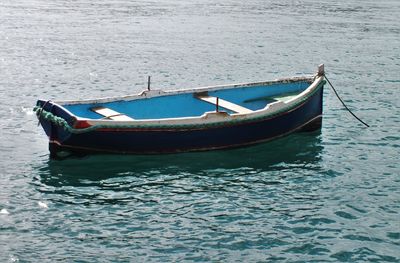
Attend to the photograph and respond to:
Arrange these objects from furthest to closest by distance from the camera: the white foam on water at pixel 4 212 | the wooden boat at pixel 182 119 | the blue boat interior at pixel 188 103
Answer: the blue boat interior at pixel 188 103 < the wooden boat at pixel 182 119 < the white foam on water at pixel 4 212

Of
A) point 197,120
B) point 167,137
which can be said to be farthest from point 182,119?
point 167,137

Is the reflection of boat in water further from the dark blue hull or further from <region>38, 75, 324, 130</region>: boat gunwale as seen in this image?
<region>38, 75, 324, 130</region>: boat gunwale

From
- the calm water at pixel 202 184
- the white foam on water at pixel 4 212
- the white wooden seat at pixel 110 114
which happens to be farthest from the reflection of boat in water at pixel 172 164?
the white foam on water at pixel 4 212

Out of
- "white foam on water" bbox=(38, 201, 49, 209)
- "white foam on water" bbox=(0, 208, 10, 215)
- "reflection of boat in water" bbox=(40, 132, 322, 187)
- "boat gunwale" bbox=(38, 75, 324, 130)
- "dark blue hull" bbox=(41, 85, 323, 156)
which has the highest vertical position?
"boat gunwale" bbox=(38, 75, 324, 130)

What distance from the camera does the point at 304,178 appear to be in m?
21.8

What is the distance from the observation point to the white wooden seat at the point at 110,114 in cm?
2297

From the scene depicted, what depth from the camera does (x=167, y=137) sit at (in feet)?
73.4

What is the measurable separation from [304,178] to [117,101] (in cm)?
764

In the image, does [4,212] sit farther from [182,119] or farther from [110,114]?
[182,119]

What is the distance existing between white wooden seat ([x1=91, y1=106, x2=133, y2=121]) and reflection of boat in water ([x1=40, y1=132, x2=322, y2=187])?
4.62ft

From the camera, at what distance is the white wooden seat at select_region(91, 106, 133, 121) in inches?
904

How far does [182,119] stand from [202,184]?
2511mm

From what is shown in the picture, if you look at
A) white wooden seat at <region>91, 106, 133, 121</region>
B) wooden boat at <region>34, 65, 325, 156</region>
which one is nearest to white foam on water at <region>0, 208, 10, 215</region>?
wooden boat at <region>34, 65, 325, 156</region>

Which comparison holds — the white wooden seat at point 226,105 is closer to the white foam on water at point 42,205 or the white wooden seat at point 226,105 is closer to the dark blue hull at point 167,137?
the dark blue hull at point 167,137
